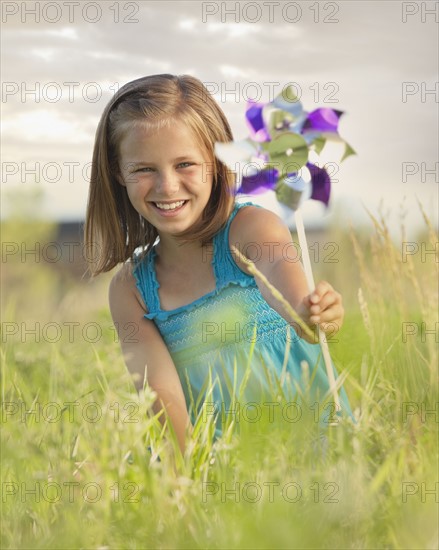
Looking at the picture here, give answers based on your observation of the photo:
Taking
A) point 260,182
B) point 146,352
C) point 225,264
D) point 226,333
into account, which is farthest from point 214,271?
point 260,182

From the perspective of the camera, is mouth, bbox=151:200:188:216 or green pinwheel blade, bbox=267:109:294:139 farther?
mouth, bbox=151:200:188:216

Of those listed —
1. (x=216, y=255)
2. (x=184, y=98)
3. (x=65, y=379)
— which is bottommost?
(x=65, y=379)

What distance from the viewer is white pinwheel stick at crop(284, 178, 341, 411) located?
1.31 metres

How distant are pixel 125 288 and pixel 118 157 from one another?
1.11 ft

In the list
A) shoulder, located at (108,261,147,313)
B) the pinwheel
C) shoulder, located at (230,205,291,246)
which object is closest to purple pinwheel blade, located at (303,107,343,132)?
the pinwheel

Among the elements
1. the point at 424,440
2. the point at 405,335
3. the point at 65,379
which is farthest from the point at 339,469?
the point at 65,379

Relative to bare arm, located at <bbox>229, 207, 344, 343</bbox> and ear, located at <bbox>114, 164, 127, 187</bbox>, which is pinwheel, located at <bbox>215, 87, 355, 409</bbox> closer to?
bare arm, located at <bbox>229, 207, 344, 343</bbox>

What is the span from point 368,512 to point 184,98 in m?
1.09

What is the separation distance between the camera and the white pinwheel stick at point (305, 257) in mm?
1313

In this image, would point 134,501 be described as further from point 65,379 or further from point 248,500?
point 65,379

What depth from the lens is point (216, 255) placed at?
1880 mm

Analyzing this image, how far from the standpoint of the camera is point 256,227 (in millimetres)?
1796

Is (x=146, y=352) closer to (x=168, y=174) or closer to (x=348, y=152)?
(x=168, y=174)

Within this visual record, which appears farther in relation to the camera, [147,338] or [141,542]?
[147,338]
